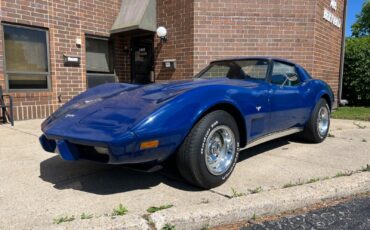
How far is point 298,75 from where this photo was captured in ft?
14.7

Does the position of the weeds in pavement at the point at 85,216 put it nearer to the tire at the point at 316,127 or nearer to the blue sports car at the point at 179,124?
the blue sports car at the point at 179,124

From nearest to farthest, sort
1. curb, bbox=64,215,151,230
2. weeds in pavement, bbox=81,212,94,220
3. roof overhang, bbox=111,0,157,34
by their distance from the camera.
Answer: curb, bbox=64,215,151,230 < weeds in pavement, bbox=81,212,94,220 < roof overhang, bbox=111,0,157,34

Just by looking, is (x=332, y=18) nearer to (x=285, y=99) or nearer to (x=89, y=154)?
(x=285, y=99)

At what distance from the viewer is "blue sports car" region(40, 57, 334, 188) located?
7.75 ft

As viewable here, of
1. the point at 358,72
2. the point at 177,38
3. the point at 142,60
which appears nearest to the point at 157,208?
the point at 177,38

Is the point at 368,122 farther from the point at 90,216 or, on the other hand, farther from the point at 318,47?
the point at 90,216

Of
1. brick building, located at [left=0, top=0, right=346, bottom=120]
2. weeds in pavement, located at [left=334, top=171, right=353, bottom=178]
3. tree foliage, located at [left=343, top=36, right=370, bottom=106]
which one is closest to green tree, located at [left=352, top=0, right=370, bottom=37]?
tree foliage, located at [left=343, top=36, right=370, bottom=106]

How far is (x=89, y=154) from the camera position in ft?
8.55

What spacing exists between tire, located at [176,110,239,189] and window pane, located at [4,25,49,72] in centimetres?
559

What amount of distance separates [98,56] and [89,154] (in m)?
6.32

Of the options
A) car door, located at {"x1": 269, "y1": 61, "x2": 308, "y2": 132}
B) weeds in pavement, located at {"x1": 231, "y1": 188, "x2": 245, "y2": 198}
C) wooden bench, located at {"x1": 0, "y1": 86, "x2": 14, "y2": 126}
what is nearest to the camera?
weeds in pavement, located at {"x1": 231, "y1": 188, "x2": 245, "y2": 198}

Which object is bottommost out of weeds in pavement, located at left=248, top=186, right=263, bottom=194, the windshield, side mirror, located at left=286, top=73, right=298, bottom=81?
weeds in pavement, located at left=248, top=186, right=263, bottom=194

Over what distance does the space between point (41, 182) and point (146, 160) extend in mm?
1251

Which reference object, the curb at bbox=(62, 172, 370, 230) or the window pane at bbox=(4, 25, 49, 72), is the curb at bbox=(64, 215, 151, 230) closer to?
the curb at bbox=(62, 172, 370, 230)
